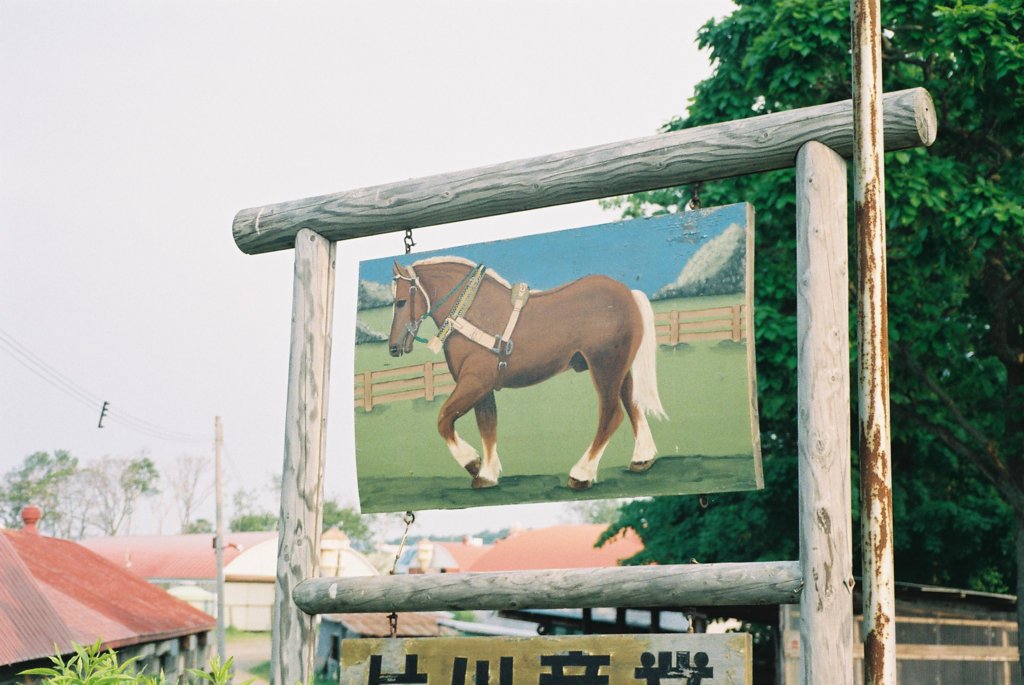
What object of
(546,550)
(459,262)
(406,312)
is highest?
(459,262)

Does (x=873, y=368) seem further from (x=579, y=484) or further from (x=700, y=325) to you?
(x=579, y=484)

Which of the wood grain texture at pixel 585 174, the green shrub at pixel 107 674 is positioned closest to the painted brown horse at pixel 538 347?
the wood grain texture at pixel 585 174

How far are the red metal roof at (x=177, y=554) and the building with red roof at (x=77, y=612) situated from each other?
23.9m

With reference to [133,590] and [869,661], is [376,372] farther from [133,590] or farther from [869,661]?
[133,590]

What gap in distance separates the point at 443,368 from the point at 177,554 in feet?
161

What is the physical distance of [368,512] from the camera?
6109 mm

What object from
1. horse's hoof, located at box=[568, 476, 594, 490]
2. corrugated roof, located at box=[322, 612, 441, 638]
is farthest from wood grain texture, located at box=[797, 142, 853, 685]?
corrugated roof, located at box=[322, 612, 441, 638]

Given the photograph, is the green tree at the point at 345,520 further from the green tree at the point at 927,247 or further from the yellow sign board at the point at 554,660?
the yellow sign board at the point at 554,660

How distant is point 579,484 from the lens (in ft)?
18.2

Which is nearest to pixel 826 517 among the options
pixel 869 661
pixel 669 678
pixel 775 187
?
Result: pixel 869 661

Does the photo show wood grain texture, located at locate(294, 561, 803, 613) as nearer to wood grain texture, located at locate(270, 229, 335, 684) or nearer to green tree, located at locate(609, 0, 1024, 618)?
wood grain texture, located at locate(270, 229, 335, 684)

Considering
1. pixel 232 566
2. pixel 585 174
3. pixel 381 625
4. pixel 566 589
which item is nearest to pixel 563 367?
pixel 585 174

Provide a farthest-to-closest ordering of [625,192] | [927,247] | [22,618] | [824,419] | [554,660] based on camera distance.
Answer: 1. [927,247]
2. [22,618]
3. [625,192]
4. [554,660]
5. [824,419]

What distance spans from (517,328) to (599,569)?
125 centimetres
